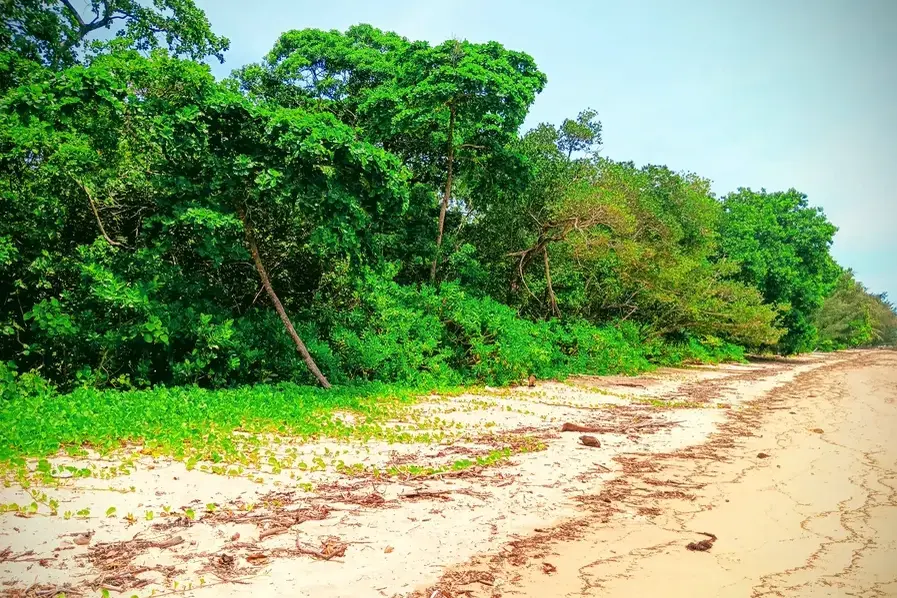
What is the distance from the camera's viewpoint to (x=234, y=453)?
7.15m

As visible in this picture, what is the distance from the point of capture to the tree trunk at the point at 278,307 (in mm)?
12188

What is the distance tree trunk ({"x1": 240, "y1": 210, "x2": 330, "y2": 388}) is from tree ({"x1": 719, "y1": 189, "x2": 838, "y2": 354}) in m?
34.0

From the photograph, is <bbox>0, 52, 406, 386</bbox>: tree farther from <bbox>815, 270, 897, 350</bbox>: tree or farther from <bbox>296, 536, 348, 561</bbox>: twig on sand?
<bbox>815, 270, 897, 350</bbox>: tree

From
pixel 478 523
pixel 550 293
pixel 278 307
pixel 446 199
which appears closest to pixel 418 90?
pixel 446 199

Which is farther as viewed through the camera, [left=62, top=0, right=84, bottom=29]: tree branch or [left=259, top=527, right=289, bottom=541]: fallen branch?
[left=62, top=0, right=84, bottom=29]: tree branch

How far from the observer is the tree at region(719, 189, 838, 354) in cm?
3959

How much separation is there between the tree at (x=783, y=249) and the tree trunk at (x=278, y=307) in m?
34.0

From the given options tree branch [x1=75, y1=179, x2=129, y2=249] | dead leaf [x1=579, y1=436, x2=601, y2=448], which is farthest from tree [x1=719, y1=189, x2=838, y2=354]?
tree branch [x1=75, y1=179, x2=129, y2=249]

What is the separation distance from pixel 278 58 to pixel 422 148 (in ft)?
26.0

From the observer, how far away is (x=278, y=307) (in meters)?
12.4

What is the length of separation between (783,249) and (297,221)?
37.3 metres

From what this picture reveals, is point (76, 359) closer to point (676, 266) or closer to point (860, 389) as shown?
point (676, 266)

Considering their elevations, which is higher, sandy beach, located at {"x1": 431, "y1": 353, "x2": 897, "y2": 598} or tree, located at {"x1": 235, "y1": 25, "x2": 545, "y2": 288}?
tree, located at {"x1": 235, "y1": 25, "x2": 545, "y2": 288}

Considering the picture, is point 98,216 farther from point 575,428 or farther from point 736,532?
point 736,532
